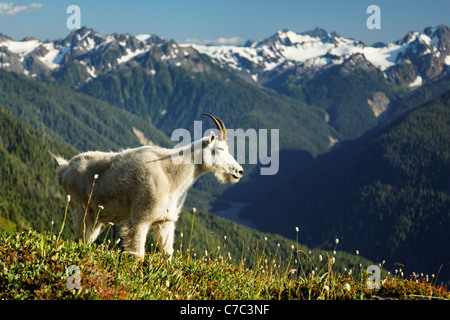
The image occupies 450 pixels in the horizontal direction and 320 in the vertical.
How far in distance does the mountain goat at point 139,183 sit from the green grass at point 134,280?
1.06m

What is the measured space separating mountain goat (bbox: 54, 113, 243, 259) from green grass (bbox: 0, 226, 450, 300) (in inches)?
41.9

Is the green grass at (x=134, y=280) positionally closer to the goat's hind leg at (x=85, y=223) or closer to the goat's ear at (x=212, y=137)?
the goat's hind leg at (x=85, y=223)

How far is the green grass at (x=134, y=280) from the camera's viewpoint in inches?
225

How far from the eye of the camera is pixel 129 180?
9.00m

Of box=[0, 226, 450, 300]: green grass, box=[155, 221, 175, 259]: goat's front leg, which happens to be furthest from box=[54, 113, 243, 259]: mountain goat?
box=[0, 226, 450, 300]: green grass

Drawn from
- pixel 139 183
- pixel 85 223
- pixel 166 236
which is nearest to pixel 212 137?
pixel 139 183

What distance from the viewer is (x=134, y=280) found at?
642cm

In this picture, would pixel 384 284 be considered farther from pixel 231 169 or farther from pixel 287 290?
pixel 231 169

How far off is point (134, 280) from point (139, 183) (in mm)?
2933

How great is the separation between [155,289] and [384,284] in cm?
403

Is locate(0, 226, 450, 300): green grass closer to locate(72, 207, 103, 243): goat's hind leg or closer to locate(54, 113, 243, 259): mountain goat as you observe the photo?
locate(54, 113, 243, 259): mountain goat

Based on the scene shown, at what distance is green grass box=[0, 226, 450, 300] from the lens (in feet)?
18.8
